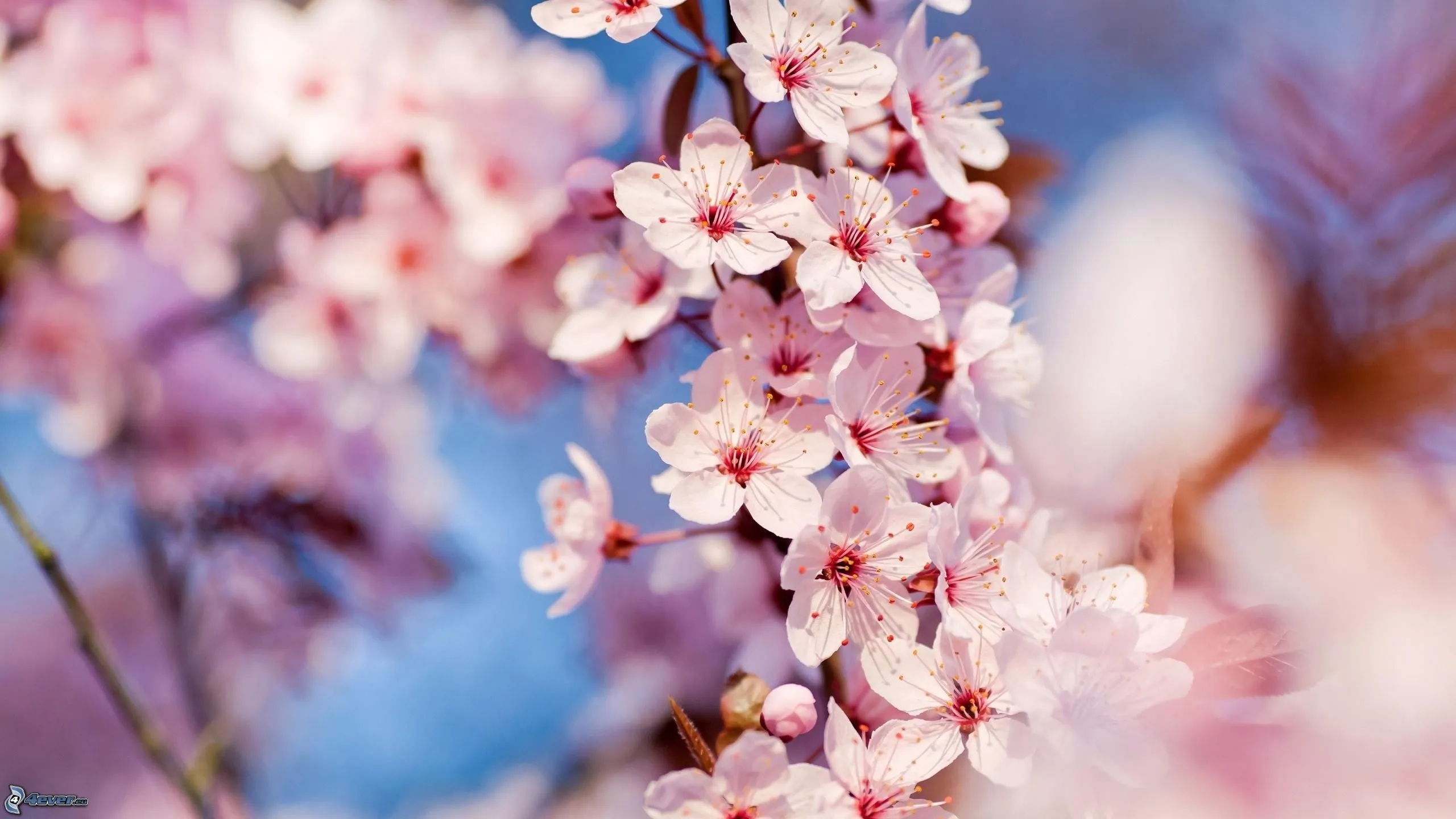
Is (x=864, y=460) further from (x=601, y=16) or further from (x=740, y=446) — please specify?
(x=601, y=16)

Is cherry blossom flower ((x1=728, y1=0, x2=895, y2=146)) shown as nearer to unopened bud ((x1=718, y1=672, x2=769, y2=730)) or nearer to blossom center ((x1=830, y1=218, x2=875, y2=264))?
blossom center ((x1=830, y1=218, x2=875, y2=264))

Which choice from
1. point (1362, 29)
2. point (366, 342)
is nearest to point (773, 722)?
point (366, 342)

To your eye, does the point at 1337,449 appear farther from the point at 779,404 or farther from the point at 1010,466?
the point at 779,404

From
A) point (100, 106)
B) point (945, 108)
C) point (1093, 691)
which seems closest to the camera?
point (1093, 691)

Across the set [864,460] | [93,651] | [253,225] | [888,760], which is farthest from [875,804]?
[253,225]

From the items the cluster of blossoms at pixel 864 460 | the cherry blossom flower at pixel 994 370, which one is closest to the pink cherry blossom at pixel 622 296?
the cluster of blossoms at pixel 864 460

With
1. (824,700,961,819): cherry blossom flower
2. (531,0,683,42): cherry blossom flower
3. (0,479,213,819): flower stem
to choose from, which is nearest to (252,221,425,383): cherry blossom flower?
(0,479,213,819): flower stem
